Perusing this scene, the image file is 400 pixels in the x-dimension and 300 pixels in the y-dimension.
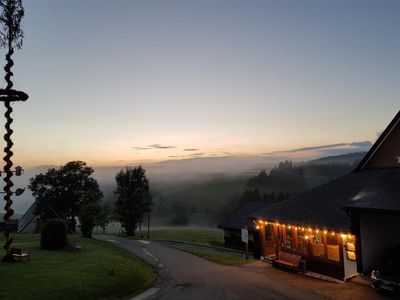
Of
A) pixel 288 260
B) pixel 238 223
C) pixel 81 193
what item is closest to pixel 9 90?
pixel 288 260

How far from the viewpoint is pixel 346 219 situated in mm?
18531

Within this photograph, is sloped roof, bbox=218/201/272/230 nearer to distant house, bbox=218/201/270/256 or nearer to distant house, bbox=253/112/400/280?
distant house, bbox=218/201/270/256

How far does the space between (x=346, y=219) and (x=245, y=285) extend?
608 cm

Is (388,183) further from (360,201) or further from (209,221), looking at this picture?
(209,221)

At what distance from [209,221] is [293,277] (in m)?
172

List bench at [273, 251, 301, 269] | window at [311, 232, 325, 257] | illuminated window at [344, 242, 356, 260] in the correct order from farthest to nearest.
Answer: bench at [273, 251, 301, 269], window at [311, 232, 325, 257], illuminated window at [344, 242, 356, 260]

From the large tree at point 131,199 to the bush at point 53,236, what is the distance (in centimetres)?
3710

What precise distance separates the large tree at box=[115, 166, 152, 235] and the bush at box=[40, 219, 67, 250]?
3710 centimetres

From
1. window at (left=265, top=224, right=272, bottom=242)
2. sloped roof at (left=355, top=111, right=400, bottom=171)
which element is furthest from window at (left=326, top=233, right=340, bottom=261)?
sloped roof at (left=355, top=111, right=400, bottom=171)

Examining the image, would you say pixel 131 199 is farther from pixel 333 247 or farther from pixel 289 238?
pixel 333 247

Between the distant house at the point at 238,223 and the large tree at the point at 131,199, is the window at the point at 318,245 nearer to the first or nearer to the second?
the distant house at the point at 238,223

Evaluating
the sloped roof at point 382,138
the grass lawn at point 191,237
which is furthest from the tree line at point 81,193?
the sloped roof at point 382,138

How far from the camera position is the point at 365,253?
708 inches

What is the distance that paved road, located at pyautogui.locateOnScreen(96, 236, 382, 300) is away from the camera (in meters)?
15.6
